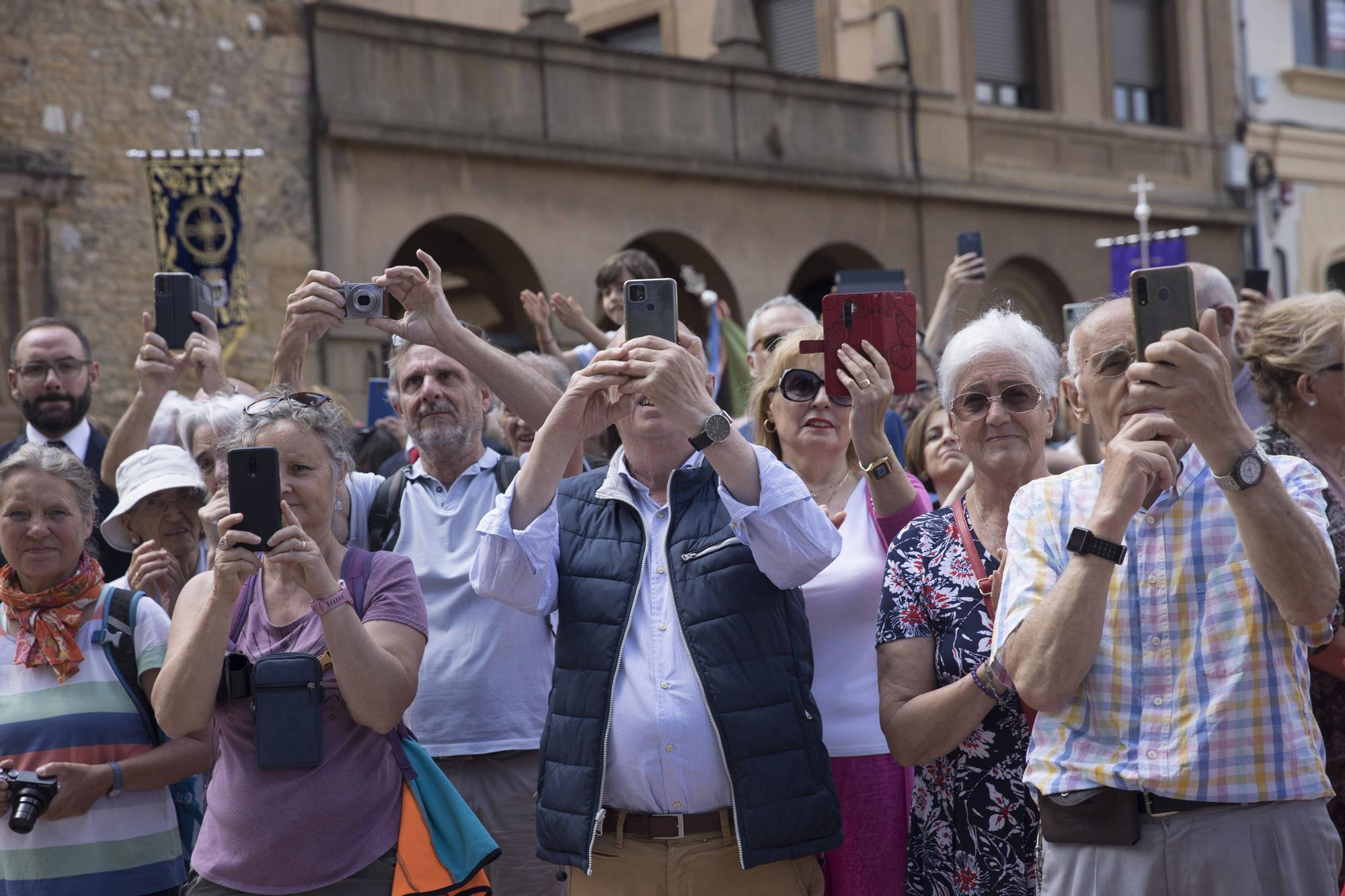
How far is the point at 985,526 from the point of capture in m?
3.76

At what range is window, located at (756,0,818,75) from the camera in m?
18.8

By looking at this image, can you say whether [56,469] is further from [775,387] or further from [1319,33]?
[1319,33]

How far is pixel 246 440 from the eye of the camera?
12.6ft

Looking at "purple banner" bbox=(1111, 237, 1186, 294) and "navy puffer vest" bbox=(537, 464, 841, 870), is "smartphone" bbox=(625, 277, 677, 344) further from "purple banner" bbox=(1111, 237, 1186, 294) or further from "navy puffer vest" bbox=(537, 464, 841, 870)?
"purple banner" bbox=(1111, 237, 1186, 294)

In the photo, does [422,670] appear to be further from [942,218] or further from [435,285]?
[942,218]

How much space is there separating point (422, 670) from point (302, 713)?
986 mm

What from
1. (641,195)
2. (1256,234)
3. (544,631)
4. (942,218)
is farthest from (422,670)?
(1256,234)

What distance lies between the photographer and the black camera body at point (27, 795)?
3.95 metres

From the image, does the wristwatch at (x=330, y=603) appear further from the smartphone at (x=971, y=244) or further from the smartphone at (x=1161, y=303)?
the smartphone at (x=971, y=244)

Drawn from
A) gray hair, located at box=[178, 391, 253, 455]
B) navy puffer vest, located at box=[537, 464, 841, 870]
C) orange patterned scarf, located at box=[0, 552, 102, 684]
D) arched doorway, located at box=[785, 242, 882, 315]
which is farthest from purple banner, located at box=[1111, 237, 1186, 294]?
orange patterned scarf, located at box=[0, 552, 102, 684]

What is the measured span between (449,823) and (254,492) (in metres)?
0.90

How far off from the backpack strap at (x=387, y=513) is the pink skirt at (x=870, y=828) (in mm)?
1572

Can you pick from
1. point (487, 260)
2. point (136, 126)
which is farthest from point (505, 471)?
point (487, 260)

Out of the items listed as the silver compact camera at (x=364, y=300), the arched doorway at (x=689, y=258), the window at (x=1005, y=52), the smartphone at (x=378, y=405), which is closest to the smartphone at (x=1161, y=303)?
the silver compact camera at (x=364, y=300)
